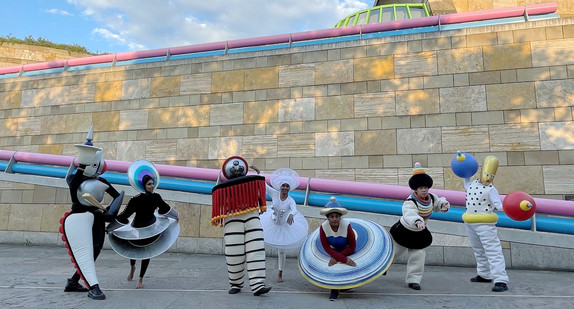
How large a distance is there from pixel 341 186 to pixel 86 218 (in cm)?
429

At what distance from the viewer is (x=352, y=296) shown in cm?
427

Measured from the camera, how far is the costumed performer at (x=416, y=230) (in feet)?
15.4

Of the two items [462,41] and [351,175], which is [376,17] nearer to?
[462,41]

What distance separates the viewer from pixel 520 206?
445cm

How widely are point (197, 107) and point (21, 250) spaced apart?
4.99 metres

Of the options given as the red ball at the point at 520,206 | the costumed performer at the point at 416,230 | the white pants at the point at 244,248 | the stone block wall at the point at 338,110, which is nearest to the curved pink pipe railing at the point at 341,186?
the stone block wall at the point at 338,110

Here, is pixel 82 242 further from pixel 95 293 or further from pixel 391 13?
pixel 391 13

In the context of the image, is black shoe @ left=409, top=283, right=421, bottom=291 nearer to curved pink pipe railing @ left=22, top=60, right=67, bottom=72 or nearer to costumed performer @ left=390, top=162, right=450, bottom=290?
costumed performer @ left=390, top=162, right=450, bottom=290

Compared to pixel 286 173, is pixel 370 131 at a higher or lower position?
higher

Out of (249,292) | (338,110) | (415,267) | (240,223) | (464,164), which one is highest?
(338,110)

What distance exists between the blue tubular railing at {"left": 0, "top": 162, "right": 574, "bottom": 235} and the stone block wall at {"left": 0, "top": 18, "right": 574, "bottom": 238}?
2.51 feet

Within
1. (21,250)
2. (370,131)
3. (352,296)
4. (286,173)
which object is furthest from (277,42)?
(21,250)

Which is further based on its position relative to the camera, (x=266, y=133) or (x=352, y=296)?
(x=266, y=133)

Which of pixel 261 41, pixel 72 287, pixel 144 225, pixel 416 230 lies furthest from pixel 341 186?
pixel 261 41
